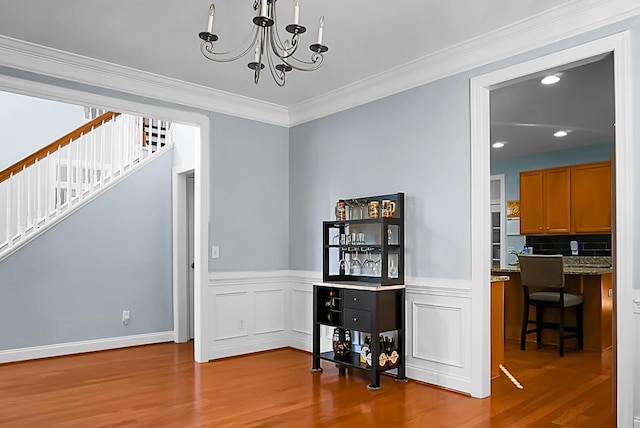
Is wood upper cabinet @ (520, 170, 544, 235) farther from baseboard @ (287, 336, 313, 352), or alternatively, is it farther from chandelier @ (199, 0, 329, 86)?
chandelier @ (199, 0, 329, 86)

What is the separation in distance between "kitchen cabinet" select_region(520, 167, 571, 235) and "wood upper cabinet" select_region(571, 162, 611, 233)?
0.10 metres

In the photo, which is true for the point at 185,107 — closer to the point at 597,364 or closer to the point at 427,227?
the point at 427,227

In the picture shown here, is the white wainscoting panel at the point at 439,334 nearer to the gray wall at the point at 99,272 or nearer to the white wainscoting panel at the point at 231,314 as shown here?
the white wainscoting panel at the point at 231,314

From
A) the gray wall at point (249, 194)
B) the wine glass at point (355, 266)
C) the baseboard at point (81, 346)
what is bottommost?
the baseboard at point (81, 346)

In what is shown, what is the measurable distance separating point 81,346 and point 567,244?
6.66m

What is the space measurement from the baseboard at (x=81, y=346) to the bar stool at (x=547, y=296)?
4093 millimetres

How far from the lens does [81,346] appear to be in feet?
17.7

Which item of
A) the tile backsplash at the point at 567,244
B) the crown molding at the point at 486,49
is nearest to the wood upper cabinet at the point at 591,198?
the tile backsplash at the point at 567,244

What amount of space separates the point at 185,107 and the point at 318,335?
8.11ft

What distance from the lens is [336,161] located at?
5.09 meters

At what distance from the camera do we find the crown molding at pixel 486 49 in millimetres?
3191

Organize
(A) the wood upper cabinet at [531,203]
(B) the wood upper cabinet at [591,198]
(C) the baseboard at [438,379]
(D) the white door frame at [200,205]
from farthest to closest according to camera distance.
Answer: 1. (A) the wood upper cabinet at [531,203]
2. (B) the wood upper cabinet at [591,198]
3. (D) the white door frame at [200,205]
4. (C) the baseboard at [438,379]

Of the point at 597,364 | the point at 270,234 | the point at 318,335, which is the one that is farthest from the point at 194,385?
the point at 597,364

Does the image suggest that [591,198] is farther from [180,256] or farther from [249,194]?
[180,256]
